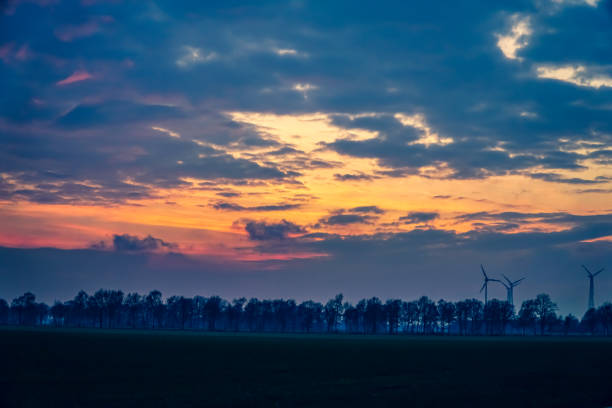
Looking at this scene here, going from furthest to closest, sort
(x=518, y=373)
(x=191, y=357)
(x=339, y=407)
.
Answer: (x=191, y=357) < (x=518, y=373) < (x=339, y=407)

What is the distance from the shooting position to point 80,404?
2772cm

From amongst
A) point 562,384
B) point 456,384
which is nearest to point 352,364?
point 456,384

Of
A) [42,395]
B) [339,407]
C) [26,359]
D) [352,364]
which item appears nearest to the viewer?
[339,407]

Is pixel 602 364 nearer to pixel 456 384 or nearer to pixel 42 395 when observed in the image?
pixel 456 384

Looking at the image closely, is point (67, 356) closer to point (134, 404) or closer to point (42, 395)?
point (42, 395)

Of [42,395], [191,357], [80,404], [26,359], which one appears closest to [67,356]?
[26,359]

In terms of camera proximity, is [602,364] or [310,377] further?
[602,364]

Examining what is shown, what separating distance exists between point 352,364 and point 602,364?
24.9m

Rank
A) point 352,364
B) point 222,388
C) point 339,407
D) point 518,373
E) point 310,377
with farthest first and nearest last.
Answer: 1. point 352,364
2. point 518,373
3. point 310,377
4. point 222,388
5. point 339,407

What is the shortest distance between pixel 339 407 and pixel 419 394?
685 centimetres

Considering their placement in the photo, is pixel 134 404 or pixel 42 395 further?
pixel 42 395

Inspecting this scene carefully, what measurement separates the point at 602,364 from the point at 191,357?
1624 inches

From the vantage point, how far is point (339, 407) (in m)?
27.3

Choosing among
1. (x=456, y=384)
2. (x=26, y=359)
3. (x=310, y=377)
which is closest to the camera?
(x=456, y=384)
